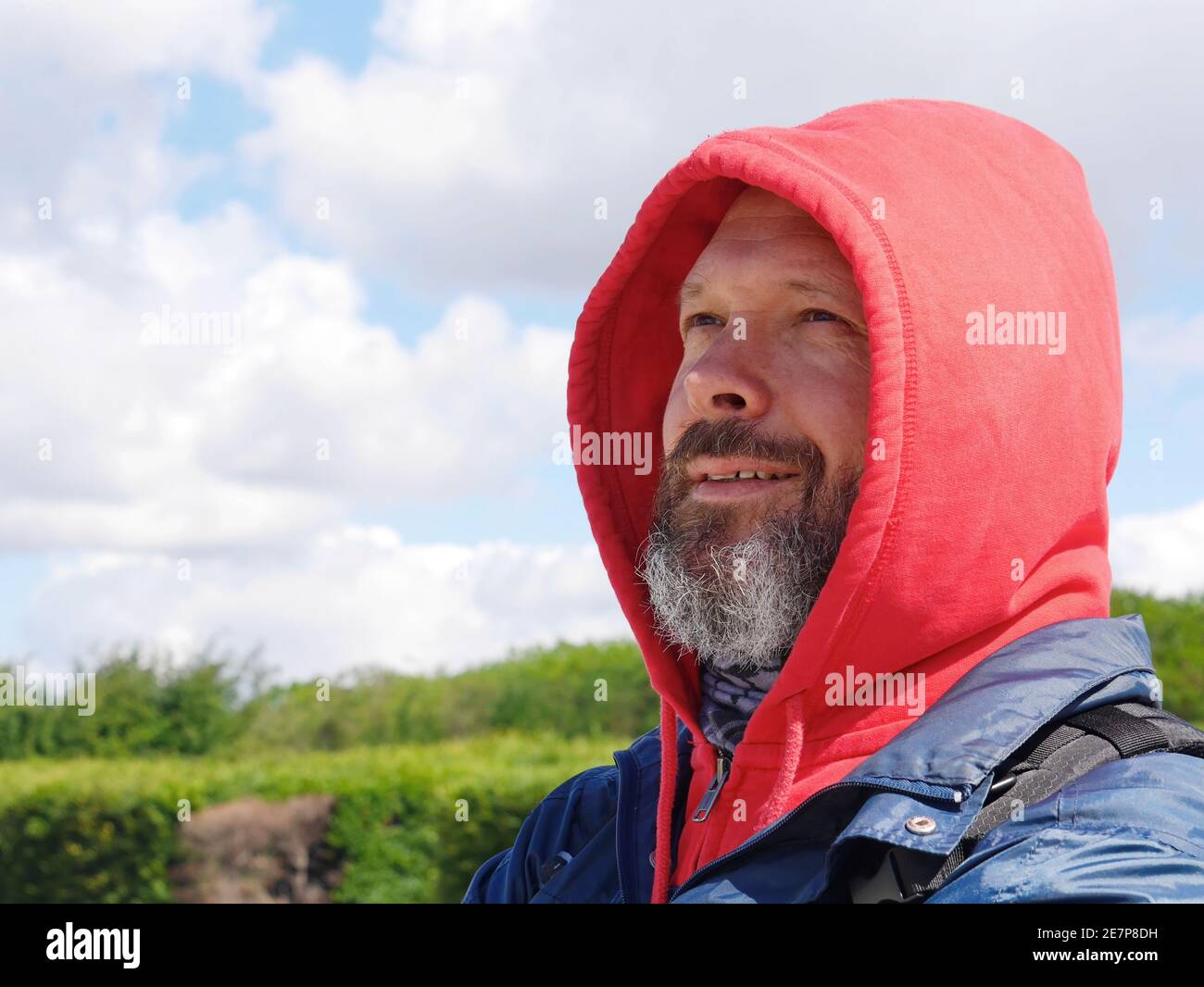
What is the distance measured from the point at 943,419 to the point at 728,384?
0.40m

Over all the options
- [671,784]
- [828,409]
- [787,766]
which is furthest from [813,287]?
[671,784]

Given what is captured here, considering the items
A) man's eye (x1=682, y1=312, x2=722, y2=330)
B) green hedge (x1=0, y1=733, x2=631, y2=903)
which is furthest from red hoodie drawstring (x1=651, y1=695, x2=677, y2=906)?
green hedge (x1=0, y1=733, x2=631, y2=903)

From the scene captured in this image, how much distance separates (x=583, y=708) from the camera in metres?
12.7

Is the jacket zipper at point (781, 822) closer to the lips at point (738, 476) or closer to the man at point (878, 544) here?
the man at point (878, 544)

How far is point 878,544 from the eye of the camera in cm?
215

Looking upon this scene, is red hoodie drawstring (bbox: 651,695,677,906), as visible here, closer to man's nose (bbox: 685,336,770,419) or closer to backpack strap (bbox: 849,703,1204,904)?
backpack strap (bbox: 849,703,1204,904)

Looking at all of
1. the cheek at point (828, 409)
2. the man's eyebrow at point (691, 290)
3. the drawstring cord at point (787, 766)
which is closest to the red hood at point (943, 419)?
the drawstring cord at point (787, 766)

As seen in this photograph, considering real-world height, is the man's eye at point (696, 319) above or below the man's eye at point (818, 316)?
above

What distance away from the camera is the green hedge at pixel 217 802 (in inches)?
406

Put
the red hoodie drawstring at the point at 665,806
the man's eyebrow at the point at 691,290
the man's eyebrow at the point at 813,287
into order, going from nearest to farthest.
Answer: the red hoodie drawstring at the point at 665,806 < the man's eyebrow at the point at 813,287 < the man's eyebrow at the point at 691,290

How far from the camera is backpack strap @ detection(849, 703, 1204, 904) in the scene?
5.90ft

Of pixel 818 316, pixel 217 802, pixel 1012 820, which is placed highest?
pixel 818 316

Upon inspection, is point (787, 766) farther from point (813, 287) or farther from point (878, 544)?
point (813, 287)
